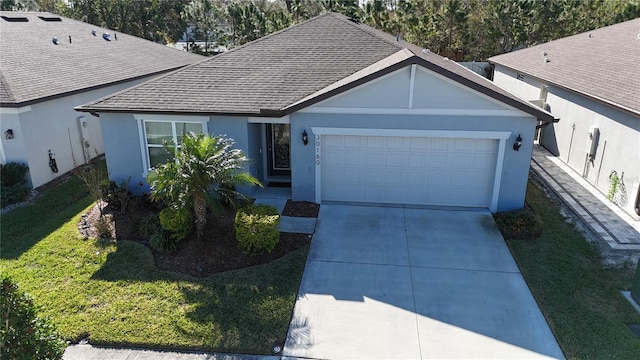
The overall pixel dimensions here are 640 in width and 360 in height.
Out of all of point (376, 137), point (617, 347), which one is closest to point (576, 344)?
point (617, 347)

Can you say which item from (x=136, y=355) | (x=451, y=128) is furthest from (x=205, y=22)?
(x=136, y=355)

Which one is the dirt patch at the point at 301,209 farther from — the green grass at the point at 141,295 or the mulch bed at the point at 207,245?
the green grass at the point at 141,295

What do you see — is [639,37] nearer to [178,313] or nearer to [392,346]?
[392,346]

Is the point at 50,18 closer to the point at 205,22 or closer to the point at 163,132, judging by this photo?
the point at 163,132

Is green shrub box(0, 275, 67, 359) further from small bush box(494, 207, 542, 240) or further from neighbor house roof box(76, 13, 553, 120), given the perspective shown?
small bush box(494, 207, 542, 240)

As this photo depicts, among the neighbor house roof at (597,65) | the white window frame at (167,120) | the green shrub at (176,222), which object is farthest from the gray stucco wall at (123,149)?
the neighbor house roof at (597,65)

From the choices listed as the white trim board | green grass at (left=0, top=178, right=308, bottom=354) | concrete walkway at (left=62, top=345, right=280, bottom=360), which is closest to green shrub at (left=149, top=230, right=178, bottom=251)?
green grass at (left=0, top=178, right=308, bottom=354)
